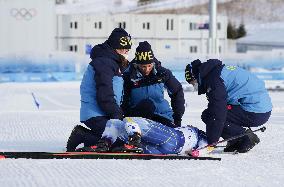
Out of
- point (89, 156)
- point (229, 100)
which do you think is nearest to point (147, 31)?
point (229, 100)

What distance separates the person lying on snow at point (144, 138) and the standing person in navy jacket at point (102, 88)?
0.23m

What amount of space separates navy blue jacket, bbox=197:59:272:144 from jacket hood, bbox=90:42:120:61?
0.83m

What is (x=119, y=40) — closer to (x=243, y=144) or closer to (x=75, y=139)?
(x=75, y=139)

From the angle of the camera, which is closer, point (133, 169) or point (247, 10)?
point (133, 169)

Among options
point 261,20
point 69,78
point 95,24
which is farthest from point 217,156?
point 261,20

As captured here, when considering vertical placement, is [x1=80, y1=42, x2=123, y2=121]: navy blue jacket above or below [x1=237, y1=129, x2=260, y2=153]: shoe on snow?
above

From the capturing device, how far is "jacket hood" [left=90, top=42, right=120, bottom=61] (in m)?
6.30

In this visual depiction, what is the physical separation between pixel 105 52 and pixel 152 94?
689 mm

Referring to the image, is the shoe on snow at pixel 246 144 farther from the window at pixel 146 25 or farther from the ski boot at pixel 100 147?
the window at pixel 146 25

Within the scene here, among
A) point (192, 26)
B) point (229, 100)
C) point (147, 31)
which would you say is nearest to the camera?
point (229, 100)

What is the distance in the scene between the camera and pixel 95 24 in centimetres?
5112

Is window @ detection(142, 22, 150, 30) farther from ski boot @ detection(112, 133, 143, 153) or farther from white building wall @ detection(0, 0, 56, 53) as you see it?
ski boot @ detection(112, 133, 143, 153)

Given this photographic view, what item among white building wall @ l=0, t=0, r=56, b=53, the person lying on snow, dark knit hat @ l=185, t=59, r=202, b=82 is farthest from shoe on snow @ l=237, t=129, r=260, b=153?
white building wall @ l=0, t=0, r=56, b=53

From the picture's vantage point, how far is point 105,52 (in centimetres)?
631
